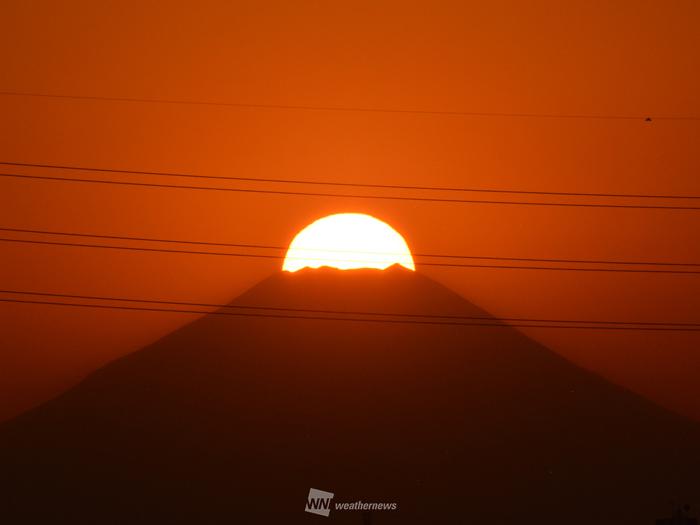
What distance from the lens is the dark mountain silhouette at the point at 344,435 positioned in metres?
13.2

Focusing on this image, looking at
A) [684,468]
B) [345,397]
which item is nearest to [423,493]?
[345,397]

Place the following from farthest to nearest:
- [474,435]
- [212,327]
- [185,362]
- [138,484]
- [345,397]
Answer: [212,327] → [185,362] → [345,397] → [474,435] → [138,484]

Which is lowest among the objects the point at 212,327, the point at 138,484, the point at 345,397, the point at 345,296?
the point at 138,484

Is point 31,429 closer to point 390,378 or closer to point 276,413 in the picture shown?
point 276,413

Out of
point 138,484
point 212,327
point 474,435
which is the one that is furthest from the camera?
point 212,327

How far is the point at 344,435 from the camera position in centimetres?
1470

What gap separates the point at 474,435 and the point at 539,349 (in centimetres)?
410

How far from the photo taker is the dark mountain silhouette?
1322 cm

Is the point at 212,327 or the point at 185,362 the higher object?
the point at 212,327

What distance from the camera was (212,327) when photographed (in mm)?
18797

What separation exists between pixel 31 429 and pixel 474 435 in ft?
28.0

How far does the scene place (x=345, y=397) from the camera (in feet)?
52.2

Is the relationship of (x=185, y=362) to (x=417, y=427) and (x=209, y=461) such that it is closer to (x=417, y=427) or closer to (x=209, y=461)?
(x=209, y=461)

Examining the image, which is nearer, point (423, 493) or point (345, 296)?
point (423, 493)
